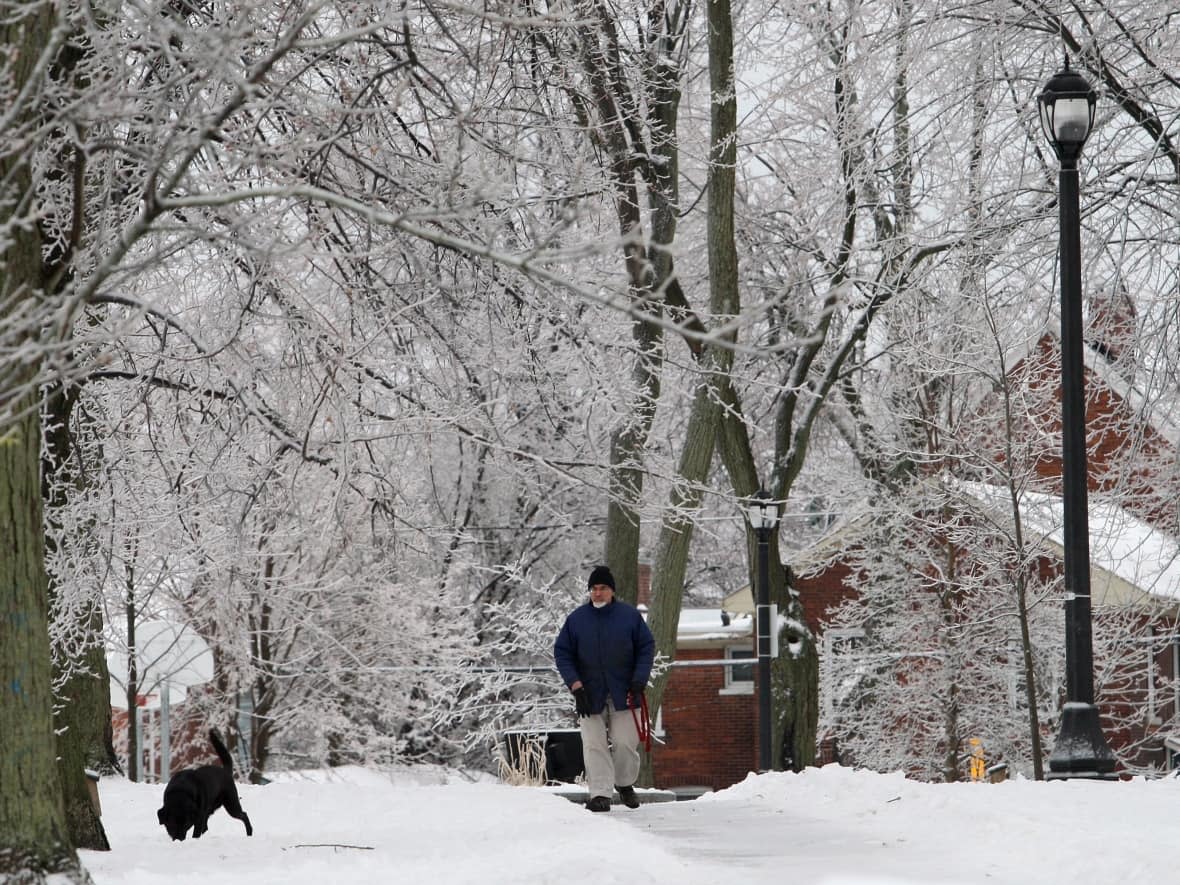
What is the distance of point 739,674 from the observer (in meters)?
38.8

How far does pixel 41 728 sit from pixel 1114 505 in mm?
10934

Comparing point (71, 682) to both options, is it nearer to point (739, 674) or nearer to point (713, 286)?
point (713, 286)

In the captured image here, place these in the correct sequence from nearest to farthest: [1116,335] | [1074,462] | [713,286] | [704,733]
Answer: [1074,462]
[1116,335]
[713,286]
[704,733]

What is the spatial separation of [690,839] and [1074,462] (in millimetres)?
3708

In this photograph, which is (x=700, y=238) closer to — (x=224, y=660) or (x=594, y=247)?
(x=224, y=660)

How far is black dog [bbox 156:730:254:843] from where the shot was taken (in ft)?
33.3

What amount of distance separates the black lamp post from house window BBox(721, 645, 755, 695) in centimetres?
2671

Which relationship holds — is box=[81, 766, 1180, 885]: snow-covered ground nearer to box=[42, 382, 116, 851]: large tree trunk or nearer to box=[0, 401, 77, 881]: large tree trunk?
box=[42, 382, 116, 851]: large tree trunk

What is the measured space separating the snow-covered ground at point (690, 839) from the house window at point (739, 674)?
24842 mm

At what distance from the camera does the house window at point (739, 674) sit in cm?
3800

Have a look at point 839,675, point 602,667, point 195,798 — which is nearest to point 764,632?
point 602,667

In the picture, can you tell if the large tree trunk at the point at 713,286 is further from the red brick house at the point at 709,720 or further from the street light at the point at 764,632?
the red brick house at the point at 709,720

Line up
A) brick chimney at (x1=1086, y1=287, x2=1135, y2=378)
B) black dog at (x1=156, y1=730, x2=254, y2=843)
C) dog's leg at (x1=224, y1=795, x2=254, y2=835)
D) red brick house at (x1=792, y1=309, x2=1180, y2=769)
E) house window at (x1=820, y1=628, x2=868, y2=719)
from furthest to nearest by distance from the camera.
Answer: house window at (x1=820, y1=628, x2=868, y2=719)
red brick house at (x1=792, y1=309, x2=1180, y2=769)
brick chimney at (x1=1086, y1=287, x2=1135, y2=378)
dog's leg at (x1=224, y1=795, x2=254, y2=835)
black dog at (x1=156, y1=730, x2=254, y2=843)

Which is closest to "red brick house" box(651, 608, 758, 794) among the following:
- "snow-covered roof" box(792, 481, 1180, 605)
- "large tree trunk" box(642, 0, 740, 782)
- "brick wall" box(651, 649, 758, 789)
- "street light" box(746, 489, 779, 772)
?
"brick wall" box(651, 649, 758, 789)
